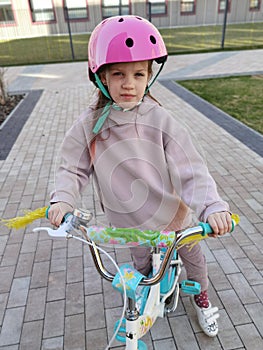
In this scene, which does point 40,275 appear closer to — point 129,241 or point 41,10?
point 129,241

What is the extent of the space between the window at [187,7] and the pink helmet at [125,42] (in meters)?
28.1

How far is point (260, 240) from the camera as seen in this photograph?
10.1 feet

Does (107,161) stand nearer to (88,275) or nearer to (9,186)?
(88,275)

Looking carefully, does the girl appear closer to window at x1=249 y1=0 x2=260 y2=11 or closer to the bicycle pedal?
the bicycle pedal

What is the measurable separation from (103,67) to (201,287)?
5.31 ft

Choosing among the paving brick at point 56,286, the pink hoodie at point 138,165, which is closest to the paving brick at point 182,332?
the paving brick at point 56,286

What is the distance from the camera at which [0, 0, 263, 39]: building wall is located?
25141 mm

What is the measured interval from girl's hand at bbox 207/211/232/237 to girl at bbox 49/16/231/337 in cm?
6

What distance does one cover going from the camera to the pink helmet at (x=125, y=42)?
1.29 m

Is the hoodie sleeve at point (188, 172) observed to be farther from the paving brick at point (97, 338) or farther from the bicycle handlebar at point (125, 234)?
the paving brick at point (97, 338)

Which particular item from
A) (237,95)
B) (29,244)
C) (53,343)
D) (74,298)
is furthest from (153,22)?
(53,343)

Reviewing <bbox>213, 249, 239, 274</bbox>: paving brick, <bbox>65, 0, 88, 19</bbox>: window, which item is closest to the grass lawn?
<bbox>213, 249, 239, 274</bbox>: paving brick

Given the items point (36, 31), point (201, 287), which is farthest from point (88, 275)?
point (36, 31)

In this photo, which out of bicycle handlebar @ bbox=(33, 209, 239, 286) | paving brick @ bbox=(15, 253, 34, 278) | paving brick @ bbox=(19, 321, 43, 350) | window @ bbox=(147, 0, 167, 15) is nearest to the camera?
bicycle handlebar @ bbox=(33, 209, 239, 286)
